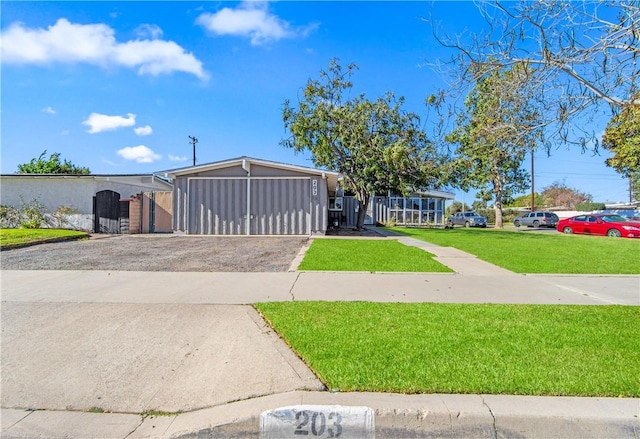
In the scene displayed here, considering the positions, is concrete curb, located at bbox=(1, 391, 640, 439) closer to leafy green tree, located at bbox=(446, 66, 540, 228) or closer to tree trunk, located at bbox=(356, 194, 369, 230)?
leafy green tree, located at bbox=(446, 66, 540, 228)

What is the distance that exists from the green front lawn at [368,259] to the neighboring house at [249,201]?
4445 mm

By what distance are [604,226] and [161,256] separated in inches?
956

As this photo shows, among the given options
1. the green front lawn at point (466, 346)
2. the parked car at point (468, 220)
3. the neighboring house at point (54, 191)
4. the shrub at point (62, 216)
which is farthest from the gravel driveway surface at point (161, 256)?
the parked car at point (468, 220)

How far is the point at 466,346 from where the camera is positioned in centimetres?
397

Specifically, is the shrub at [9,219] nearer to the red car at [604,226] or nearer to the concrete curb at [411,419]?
the concrete curb at [411,419]

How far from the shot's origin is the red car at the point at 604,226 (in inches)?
819

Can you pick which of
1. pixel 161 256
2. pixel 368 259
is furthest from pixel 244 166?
pixel 368 259

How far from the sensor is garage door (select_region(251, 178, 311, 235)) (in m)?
17.3

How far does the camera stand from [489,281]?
7.77 meters

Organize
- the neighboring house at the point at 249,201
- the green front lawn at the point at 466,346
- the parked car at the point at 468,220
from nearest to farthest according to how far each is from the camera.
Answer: the green front lawn at the point at 466,346, the neighboring house at the point at 249,201, the parked car at the point at 468,220

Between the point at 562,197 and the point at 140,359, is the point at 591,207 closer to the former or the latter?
the point at 562,197

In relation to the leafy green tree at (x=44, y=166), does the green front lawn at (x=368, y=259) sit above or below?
below

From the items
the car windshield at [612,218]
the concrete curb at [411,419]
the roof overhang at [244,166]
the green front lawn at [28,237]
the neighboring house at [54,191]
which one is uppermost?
the roof overhang at [244,166]

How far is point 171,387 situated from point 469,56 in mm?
5033
